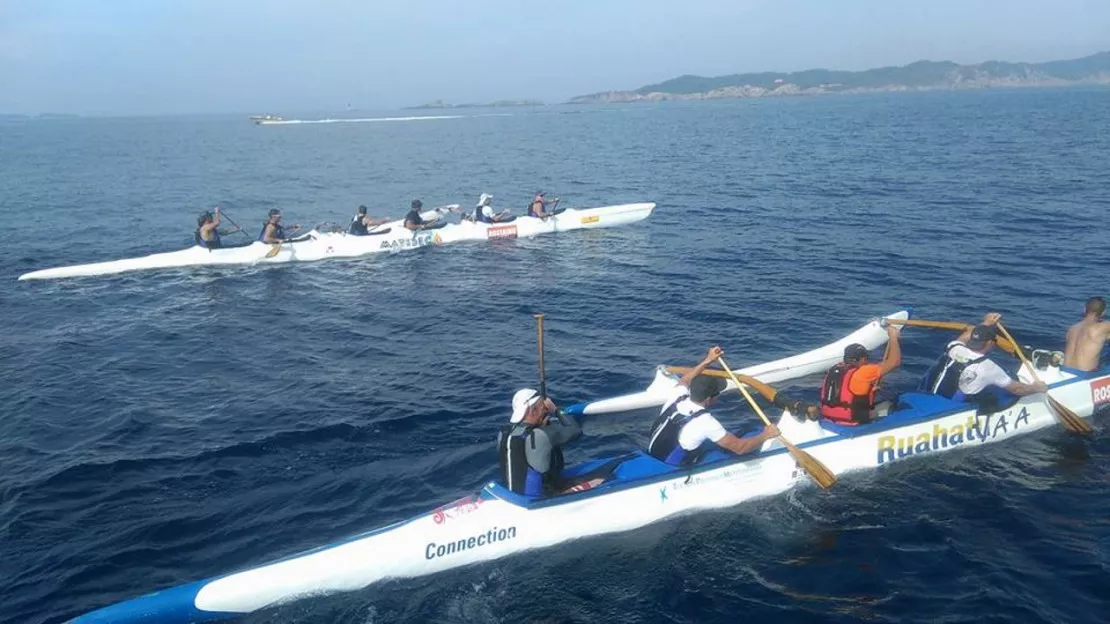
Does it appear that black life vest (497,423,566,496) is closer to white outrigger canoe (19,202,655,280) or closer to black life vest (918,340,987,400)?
Result: black life vest (918,340,987,400)

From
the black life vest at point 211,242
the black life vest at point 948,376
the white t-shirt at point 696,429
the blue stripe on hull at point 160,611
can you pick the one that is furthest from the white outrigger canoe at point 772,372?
the black life vest at point 211,242

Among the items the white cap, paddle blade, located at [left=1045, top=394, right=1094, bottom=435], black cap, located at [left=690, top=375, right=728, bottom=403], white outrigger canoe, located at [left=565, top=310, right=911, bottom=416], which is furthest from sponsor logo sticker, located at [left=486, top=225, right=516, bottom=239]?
the white cap

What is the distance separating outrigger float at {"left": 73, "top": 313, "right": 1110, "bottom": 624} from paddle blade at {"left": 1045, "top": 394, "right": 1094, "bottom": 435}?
0.72 ft

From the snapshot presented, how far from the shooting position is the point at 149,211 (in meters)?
41.5

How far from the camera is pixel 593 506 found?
1084cm

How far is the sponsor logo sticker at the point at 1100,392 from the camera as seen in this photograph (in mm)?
14102

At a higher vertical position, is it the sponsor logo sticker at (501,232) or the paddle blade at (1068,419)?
the sponsor logo sticker at (501,232)

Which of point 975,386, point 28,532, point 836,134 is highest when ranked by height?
point 836,134

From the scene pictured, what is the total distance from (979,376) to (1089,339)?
8.97ft

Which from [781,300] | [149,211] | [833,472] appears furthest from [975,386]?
[149,211]

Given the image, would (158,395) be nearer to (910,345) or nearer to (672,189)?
(910,345)

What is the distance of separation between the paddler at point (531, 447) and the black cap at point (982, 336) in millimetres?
6988

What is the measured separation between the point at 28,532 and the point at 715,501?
32.7 ft

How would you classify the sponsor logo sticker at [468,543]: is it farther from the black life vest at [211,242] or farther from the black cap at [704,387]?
the black life vest at [211,242]
